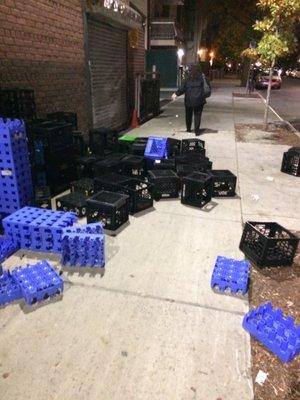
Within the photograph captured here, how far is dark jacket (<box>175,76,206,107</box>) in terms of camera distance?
10.3m

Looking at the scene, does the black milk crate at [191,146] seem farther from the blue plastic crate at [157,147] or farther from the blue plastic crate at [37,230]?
the blue plastic crate at [37,230]

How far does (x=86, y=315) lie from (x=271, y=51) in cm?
1087

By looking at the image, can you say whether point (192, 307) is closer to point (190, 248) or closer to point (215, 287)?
point (215, 287)

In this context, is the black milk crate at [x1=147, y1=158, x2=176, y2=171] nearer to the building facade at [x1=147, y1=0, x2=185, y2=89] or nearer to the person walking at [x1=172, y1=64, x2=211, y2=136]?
the person walking at [x1=172, y1=64, x2=211, y2=136]

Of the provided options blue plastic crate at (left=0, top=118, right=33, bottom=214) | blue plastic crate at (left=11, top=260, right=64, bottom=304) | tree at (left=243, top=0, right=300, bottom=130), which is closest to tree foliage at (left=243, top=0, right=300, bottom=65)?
tree at (left=243, top=0, right=300, bottom=130)

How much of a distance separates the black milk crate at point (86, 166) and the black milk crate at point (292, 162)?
4.36 metres

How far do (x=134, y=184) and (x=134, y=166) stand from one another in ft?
2.60

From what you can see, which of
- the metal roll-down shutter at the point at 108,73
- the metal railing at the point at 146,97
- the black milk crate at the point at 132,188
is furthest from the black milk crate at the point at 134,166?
the metal railing at the point at 146,97

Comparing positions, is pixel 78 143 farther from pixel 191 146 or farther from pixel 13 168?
pixel 191 146

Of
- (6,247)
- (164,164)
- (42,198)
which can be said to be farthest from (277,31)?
(6,247)

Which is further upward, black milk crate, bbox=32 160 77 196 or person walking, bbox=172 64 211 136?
person walking, bbox=172 64 211 136

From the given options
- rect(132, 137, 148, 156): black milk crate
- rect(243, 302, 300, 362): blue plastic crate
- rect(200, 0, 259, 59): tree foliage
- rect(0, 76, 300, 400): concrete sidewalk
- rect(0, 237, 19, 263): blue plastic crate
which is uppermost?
rect(200, 0, 259, 59): tree foliage

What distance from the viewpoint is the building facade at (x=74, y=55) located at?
609 centimetres

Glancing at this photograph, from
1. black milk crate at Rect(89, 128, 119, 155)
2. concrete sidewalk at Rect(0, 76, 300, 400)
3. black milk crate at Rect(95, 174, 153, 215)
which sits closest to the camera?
concrete sidewalk at Rect(0, 76, 300, 400)
